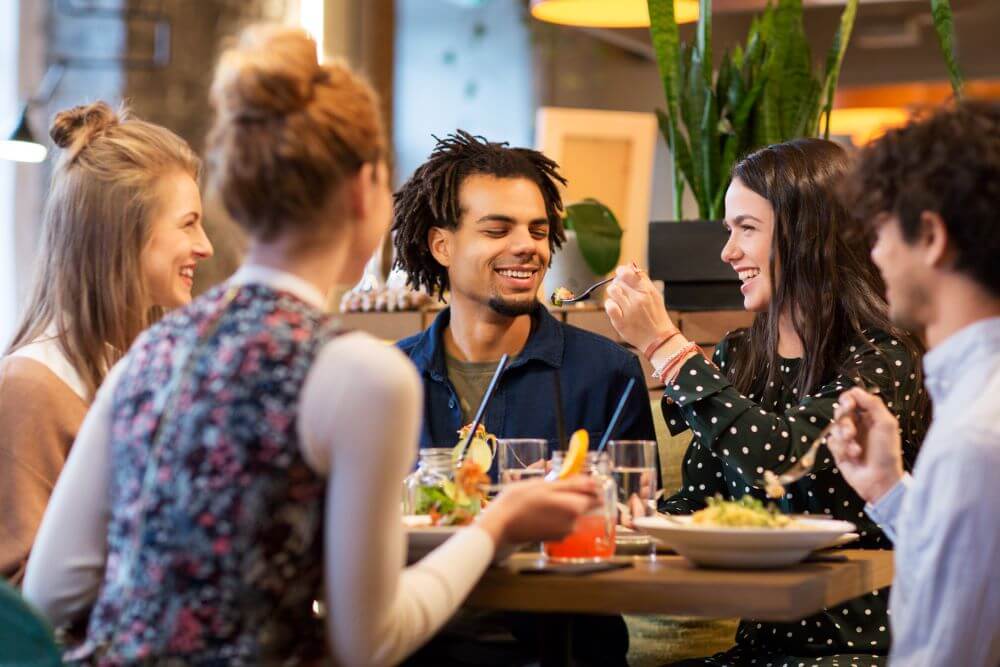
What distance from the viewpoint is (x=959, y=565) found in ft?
4.42

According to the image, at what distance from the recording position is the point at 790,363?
2326 millimetres

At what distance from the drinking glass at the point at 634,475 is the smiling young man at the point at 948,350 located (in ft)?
1.30

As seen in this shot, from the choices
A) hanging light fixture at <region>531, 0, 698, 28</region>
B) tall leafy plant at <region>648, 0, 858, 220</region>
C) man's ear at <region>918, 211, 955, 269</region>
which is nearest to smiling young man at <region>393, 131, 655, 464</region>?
tall leafy plant at <region>648, 0, 858, 220</region>

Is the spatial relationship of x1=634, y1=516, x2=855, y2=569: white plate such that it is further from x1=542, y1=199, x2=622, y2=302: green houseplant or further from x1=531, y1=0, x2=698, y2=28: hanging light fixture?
x1=531, y1=0, x2=698, y2=28: hanging light fixture

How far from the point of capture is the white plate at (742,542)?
5.03 ft

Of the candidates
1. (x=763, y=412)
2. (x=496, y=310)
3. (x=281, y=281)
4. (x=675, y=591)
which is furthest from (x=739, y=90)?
(x=281, y=281)

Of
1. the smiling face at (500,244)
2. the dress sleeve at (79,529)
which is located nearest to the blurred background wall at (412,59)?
the smiling face at (500,244)

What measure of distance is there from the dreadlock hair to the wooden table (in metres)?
1.47

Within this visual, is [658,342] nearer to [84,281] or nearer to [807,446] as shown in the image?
[807,446]

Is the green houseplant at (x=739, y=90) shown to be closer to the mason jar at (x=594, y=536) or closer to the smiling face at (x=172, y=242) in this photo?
the smiling face at (x=172, y=242)

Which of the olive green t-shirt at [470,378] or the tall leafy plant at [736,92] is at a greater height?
the tall leafy plant at [736,92]

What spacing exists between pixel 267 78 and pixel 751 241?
49.0 inches

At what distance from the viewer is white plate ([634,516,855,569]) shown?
5.03 ft

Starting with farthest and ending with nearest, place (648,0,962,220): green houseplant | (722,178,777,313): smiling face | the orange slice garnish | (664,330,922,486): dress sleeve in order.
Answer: (648,0,962,220): green houseplant, (722,178,777,313): smiling face, (664,330,922,486): dress sleeve, the orange slice garnish
